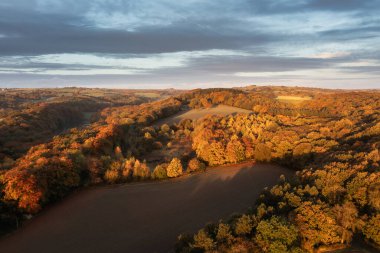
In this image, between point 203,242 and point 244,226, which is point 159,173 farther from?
point 203,242

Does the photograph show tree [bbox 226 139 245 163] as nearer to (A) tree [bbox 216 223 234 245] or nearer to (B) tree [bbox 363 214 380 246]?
(B) tree [bbox 363 214 380 246]

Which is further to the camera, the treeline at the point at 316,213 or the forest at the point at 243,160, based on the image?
the forest at the point at 243,160

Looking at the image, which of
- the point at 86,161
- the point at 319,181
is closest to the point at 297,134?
the point at 319,181

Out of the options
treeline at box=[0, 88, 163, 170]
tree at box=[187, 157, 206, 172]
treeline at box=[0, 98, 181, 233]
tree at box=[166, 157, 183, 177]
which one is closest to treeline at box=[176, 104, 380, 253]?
tree at box=[166, 157, 183, 177]

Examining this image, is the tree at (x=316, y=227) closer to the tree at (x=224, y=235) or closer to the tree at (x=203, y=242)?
the tree at (x=224, y=235)

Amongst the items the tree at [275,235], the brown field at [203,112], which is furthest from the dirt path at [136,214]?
the brown field at [203,112]

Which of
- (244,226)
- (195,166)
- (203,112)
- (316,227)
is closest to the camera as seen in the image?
(244,226)

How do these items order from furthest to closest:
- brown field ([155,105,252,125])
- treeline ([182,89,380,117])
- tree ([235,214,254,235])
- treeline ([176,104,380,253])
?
treeline ([182,89,380,117]) → brown field ([155,105,252,125]) → tree ([235,214,254,235]) → treeline ([176,104,380,253])

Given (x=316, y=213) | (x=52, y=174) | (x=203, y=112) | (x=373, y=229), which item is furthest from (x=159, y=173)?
(x=203, y=112)
